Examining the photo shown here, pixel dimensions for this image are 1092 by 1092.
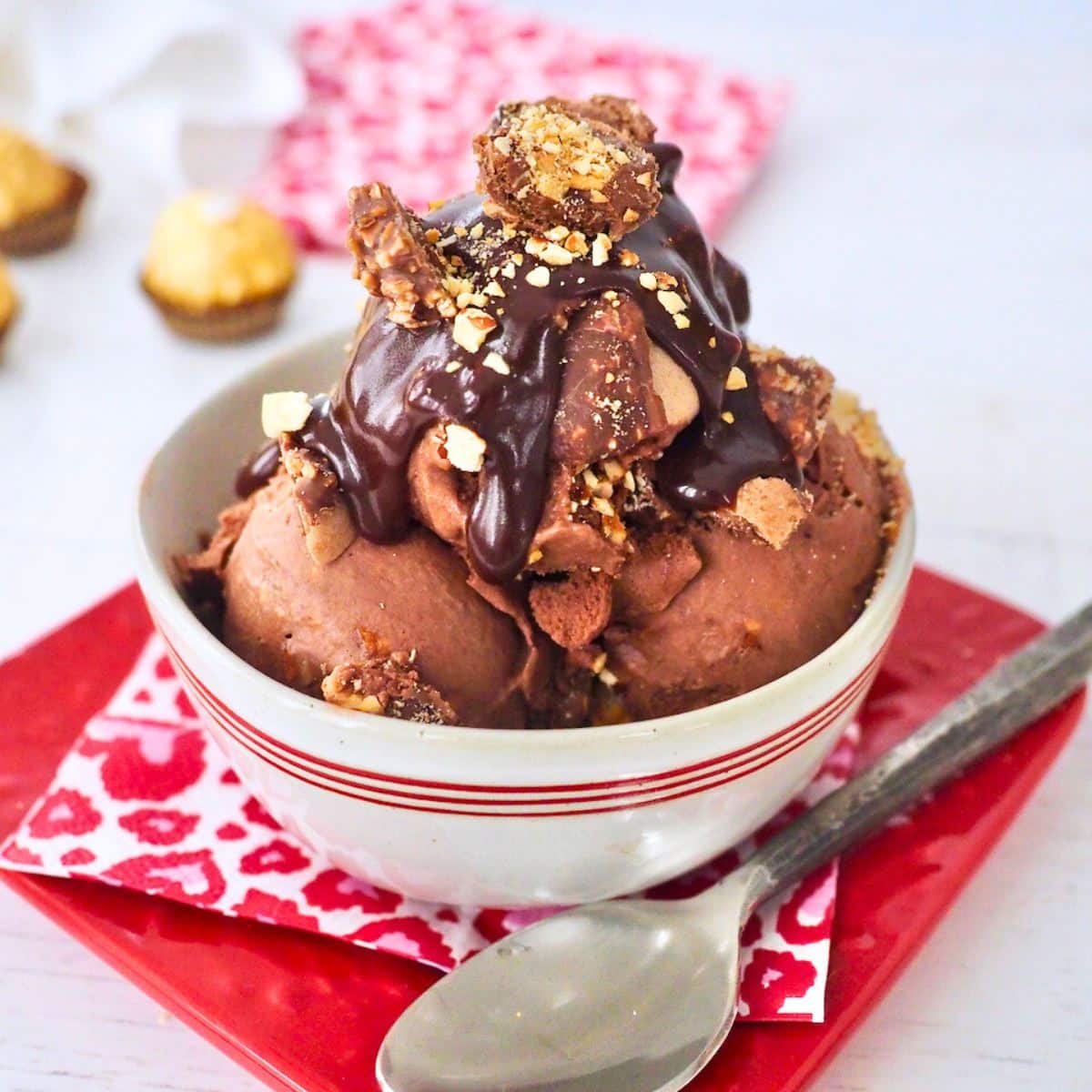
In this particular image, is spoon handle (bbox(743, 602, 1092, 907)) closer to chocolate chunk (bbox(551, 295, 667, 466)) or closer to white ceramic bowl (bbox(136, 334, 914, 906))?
white ceramic bowl (bbox(136, 334, 914, 906))

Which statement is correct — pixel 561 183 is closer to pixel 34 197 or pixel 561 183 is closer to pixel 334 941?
pixel 334 941

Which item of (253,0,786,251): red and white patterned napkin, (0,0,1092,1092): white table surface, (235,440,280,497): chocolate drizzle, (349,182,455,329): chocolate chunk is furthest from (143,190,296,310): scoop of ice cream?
(349,182,455,329): chocolate chunk

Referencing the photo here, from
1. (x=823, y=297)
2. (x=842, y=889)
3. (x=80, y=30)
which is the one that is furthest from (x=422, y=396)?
(x=80, y=30)

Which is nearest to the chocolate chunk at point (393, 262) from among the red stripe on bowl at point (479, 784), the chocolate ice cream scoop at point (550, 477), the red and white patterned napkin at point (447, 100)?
the chocolate ice cream scoop at point (550, 477)

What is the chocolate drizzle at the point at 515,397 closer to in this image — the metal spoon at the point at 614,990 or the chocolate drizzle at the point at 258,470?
the chocolate drizzle at the point at 258,470

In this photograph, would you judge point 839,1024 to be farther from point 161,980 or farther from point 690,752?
point 161,980

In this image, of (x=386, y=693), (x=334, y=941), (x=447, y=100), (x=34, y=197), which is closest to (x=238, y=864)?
(x=334, y=941)

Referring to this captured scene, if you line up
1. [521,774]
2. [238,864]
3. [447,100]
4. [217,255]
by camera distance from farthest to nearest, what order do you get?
[447,100] → [217,255] → [238,864] → [521,774]
